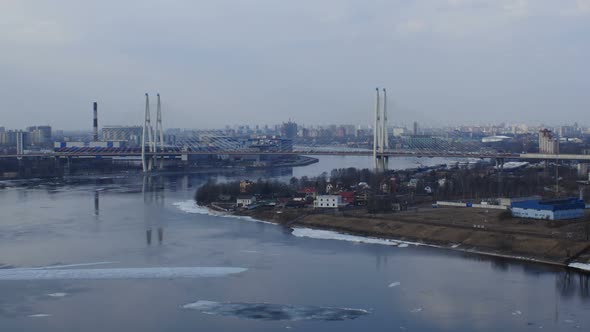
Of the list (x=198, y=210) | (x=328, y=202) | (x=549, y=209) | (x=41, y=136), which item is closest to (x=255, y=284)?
(x=549, y=209)

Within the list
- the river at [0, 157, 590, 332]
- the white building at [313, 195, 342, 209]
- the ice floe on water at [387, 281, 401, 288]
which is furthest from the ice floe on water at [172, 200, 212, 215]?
the ice floe on water at [387, 281, 401, 288]

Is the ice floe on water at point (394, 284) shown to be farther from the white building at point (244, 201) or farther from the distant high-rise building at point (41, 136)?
the distant high-rise building at point (41, 136)

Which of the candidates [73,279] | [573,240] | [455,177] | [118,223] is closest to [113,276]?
[73,279]

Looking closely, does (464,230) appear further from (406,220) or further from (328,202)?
(328,202)

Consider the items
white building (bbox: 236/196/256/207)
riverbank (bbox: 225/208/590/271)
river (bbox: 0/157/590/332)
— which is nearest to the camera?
river (bbox: 0/157/590/332)

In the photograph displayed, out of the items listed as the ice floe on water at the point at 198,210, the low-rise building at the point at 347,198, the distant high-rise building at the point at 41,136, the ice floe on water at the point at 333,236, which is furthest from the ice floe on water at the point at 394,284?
the distant high-rise building at the point at 41,136

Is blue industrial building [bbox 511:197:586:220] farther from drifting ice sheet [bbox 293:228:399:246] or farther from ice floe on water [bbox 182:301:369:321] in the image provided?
ice floe on water [bbox 182:301:369:321]
